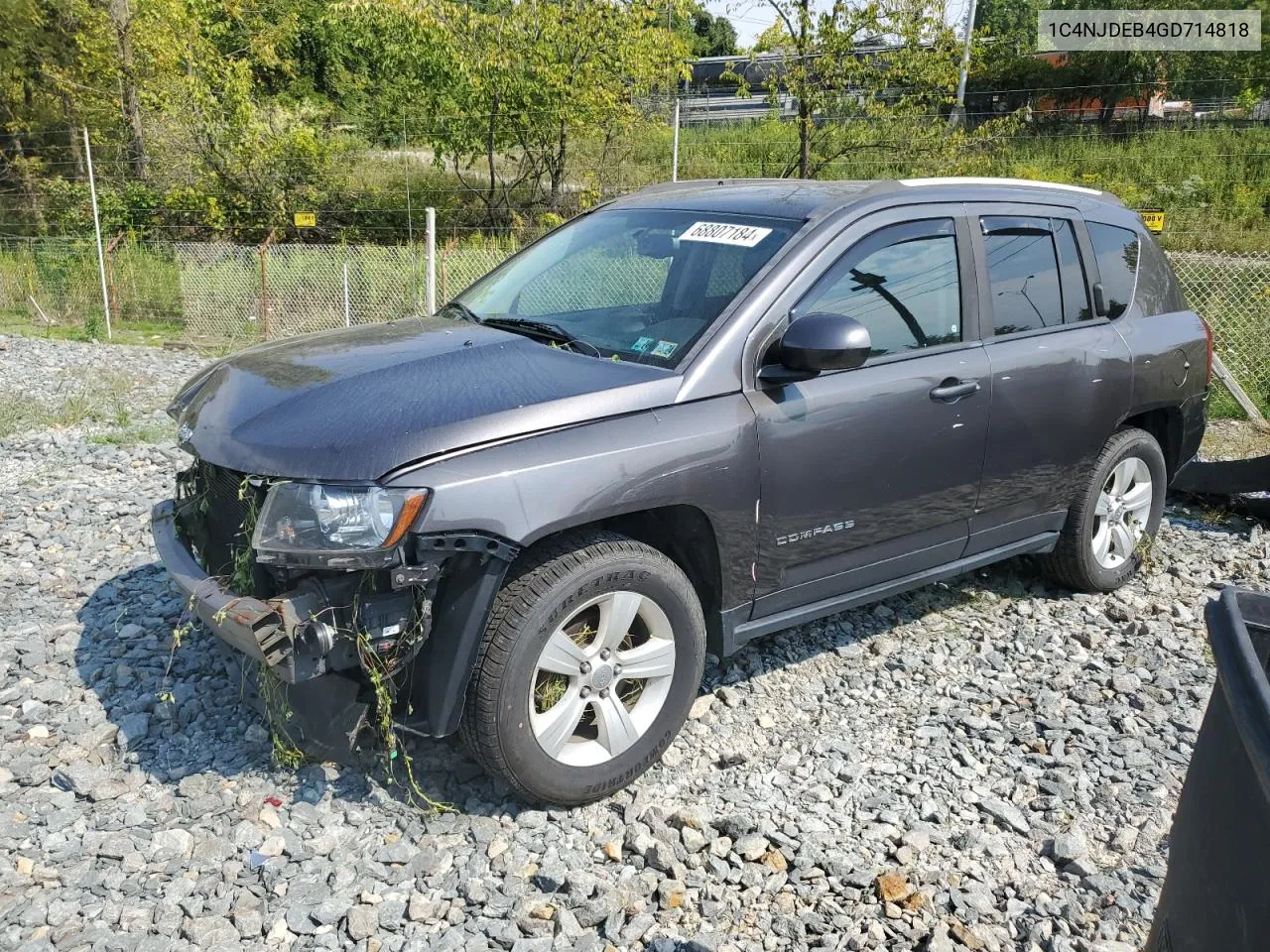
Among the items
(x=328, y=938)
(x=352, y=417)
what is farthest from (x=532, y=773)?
(x=352, y=417)

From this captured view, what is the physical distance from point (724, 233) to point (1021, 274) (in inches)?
55.3

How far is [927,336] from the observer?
4.07 meters

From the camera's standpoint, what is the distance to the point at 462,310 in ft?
14.6

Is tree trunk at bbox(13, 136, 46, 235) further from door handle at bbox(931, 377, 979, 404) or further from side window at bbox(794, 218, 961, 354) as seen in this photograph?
door handle at bbox(931, 377, 979, 404)

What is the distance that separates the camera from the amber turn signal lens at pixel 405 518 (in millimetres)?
2859

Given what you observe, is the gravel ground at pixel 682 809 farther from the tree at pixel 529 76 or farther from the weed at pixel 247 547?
the tree at pixel 529 76

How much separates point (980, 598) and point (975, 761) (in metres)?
1.56

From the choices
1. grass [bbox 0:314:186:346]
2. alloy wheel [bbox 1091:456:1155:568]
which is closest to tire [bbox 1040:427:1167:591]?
alloy wheel [bbox 1091:456:1155:568]

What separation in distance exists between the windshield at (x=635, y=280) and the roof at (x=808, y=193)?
0.29 feet

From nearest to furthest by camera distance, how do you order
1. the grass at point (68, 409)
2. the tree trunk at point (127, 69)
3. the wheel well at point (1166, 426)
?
the wheel well at point (1166, 426), the grass at point (68, 409), the tree trunk at point (127, 69)

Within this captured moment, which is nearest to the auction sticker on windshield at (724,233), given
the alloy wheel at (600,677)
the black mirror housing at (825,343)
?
the black mirror housing at (825,343)

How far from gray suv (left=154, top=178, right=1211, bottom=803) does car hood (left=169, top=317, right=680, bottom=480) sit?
11 millimetres

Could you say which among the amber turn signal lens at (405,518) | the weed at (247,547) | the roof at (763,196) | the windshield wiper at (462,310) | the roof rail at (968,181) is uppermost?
the roof rail at (968,181)

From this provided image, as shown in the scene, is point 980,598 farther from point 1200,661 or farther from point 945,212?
point 945,212
